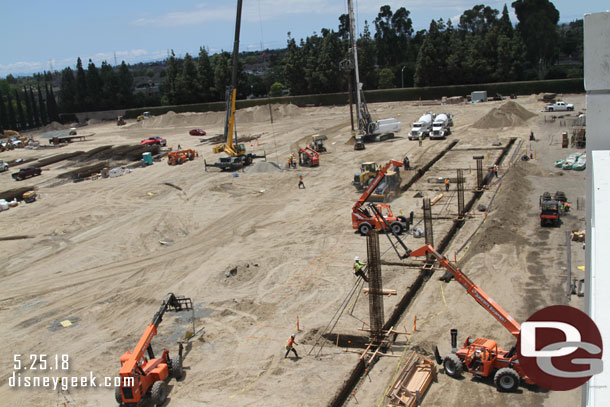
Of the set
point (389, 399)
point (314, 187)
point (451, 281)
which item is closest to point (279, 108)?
point (314, 187)

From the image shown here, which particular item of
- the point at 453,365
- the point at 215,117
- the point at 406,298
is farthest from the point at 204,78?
the point at 453,365

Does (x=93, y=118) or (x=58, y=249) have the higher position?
(x=93, y=118)

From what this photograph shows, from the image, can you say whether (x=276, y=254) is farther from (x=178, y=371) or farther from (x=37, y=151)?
(x=37, y=151)

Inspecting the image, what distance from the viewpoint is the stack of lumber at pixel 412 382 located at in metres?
13.5

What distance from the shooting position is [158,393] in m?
14.4

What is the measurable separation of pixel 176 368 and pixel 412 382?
681 centimetres

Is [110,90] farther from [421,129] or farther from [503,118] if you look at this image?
[503,118]

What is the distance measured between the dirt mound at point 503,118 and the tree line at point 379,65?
23342 millimetres

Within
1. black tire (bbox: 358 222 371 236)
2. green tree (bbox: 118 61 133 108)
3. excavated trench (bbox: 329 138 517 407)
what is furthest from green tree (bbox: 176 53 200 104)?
black tire (bbox: 358 222 371 236)

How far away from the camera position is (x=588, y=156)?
789 centimetres

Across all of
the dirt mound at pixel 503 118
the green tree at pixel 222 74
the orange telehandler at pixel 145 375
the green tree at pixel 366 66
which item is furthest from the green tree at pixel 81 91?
the orange telehandler at pixel 145 375

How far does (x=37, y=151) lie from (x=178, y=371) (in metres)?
63.3

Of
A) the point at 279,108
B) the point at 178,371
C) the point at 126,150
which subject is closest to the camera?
the point at 178,371

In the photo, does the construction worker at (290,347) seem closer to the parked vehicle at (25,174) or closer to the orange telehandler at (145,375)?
the orange telehandler at (145,375)
